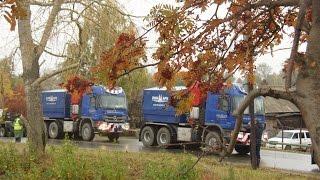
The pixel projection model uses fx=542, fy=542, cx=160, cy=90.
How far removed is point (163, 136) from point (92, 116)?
18.8 ft

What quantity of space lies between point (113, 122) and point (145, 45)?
2503 centimetres

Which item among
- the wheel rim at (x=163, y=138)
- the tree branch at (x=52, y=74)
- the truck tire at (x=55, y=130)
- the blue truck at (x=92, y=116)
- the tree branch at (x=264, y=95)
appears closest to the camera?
the tree branch at (x=264, y=95)

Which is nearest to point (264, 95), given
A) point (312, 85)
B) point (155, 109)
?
point (312, 85)

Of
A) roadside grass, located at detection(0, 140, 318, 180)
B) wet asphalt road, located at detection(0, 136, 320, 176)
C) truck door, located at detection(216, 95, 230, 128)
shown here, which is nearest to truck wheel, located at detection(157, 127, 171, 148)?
wet asphalt road, located at detection(0, 136, 320, 176)

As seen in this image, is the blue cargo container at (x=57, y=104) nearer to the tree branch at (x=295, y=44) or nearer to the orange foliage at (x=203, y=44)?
the orange foliage at (x=203, y=44)

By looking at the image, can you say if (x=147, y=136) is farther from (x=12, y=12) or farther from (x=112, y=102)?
(x=12, y=12)

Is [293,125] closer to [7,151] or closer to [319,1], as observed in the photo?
[7,151]

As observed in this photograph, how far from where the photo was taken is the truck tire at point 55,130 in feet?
107

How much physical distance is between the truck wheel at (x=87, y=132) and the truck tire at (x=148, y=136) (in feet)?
13.1

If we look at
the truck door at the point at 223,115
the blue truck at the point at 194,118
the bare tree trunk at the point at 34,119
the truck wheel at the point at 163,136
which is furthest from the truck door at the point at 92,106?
the bare tree trunk at the point at 34,119

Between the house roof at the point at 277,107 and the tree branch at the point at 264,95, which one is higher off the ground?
the house roof at the point at 277,107

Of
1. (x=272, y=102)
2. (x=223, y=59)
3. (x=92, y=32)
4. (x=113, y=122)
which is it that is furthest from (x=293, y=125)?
(x=223, y=59)

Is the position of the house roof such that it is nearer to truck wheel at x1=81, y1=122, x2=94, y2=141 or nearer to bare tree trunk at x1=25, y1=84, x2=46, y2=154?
truck wheel at x1=81, y1=122, x2=94, y2=141

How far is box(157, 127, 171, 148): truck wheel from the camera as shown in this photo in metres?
25.5
